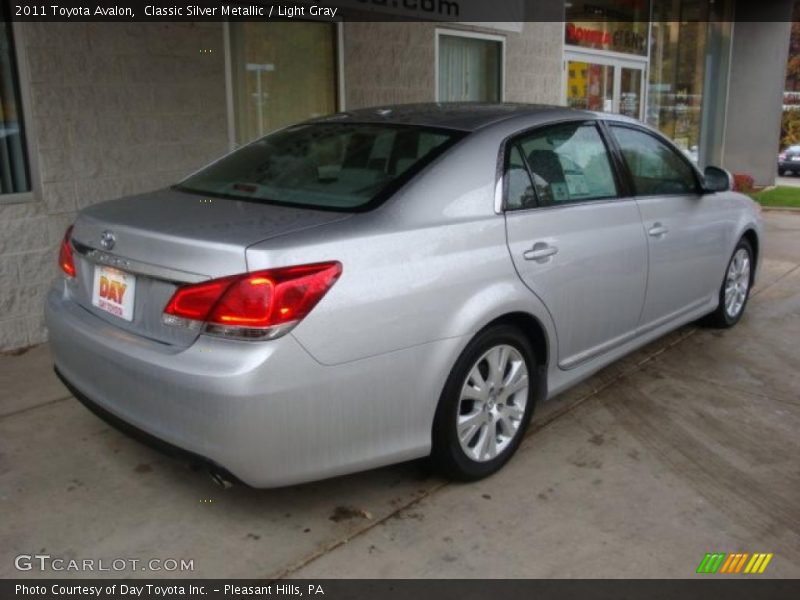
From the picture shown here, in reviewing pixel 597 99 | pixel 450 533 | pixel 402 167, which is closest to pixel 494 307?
pixel 402 167

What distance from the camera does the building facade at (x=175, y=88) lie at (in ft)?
16.0

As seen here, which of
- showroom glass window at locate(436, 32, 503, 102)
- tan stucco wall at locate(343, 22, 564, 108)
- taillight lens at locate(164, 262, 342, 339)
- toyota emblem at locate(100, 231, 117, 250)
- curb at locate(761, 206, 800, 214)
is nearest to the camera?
taillight lens at locate(164, 262, 342, 339)

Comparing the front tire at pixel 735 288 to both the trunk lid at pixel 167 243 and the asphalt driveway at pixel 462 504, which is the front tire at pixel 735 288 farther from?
the trunk lid at pixel 167 243

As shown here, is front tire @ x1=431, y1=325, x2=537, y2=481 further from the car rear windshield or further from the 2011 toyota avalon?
the car rear windshield

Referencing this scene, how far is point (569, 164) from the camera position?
3.85 meters

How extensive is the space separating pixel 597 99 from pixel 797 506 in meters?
9.07

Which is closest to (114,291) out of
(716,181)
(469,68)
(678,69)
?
(716,181)

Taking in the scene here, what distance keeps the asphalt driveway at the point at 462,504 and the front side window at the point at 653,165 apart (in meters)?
1.20

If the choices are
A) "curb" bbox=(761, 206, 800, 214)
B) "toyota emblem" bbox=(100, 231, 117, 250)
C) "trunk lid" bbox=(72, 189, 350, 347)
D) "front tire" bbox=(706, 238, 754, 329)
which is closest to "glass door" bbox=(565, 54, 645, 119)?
"curb" bbox=(761, 206, 800, 214)

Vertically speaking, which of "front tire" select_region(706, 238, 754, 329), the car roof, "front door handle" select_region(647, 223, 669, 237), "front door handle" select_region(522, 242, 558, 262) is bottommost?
"front tire" select_region(706, 238, 754, 329)

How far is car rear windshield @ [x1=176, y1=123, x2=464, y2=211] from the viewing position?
124 inches

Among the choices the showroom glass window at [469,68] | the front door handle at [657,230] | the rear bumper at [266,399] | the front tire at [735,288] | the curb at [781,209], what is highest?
the showroom glass window at [469,68]

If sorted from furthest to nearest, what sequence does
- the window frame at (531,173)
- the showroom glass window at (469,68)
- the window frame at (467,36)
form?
the showroom glass window at (469,68), the window frame at (467,36), the window frame at (531,173)
